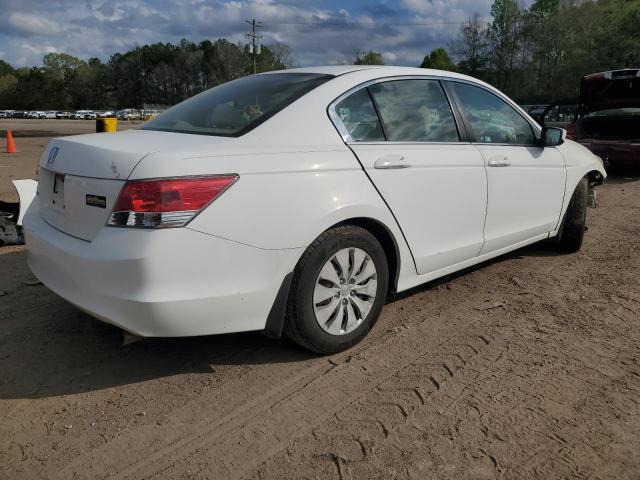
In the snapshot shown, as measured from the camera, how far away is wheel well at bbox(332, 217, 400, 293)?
3105mm

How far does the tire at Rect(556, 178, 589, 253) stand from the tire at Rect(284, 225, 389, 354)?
258 centimetres

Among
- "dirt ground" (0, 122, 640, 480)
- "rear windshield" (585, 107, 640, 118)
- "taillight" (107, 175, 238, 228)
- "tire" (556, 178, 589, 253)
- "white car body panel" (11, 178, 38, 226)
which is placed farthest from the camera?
"rear windshield" (585, 107, 640, 118)

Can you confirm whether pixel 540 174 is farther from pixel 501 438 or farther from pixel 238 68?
pixel 238 68

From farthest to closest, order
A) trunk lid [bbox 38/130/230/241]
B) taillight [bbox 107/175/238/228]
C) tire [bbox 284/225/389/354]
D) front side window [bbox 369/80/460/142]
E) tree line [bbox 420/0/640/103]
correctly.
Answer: tree line [bbox 420/0/640/103], front side window [bbox 369/80/460/142], tire [bbox 284/225/389/354], trunk lid [bbox 38/130/230/241], taillight [bbox 107/175/238/228]

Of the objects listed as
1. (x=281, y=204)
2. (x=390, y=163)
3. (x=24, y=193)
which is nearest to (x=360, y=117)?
(x=390, y=163)

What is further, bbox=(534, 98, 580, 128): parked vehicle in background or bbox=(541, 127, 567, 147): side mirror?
bbox=(534, 98, 580, 128): parked vehicle in background

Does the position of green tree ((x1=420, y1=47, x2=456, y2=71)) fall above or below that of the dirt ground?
above

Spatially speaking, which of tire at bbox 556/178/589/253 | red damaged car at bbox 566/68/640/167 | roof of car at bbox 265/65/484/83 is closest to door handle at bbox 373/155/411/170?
roof of car at bbox 265/65/484/83

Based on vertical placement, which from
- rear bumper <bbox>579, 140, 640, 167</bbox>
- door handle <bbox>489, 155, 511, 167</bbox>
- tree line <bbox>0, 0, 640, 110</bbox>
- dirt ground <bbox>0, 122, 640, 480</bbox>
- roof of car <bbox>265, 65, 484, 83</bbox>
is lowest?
dirt ground <bbox>0, 122, 640, 480</bbox>

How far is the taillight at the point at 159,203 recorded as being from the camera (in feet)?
8.01

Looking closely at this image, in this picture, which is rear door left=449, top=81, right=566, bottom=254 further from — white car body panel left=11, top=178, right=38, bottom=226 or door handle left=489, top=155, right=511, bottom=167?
white car body panel left=11, top=178, right=38, bottom=226

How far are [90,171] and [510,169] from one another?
9.43 ft

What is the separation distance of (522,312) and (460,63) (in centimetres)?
7510

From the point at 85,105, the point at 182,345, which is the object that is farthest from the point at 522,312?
the point at 85,105
